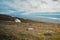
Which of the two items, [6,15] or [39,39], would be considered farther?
[6,15]

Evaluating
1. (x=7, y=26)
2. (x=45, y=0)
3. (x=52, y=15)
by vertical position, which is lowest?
(x=7, y=26)

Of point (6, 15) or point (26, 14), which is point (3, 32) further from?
point (26, 14)

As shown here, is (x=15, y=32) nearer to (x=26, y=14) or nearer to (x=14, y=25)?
(x=14, y=25)

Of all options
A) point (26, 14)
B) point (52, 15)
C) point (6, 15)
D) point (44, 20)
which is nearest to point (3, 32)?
point (6, 15)

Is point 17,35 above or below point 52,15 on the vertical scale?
below

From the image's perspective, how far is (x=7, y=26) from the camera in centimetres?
212

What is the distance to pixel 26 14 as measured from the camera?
212 cm

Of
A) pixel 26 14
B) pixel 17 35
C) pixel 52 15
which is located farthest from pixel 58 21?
pixel 17 35

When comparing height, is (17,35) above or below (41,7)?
below

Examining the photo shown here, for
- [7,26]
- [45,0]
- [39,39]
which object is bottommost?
[39,39]

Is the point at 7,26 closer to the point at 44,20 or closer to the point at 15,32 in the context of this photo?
the point at 15,32

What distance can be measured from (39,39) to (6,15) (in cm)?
60

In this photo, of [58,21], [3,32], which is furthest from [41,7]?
[3,32]

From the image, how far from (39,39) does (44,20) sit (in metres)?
0.28
